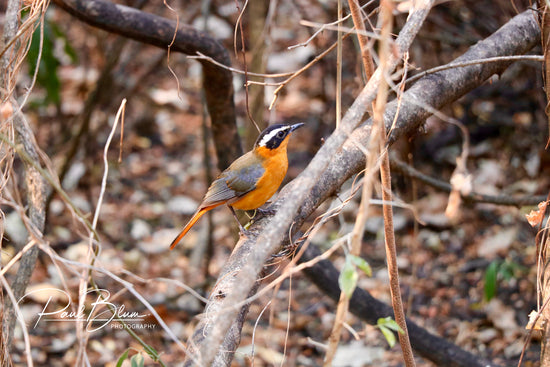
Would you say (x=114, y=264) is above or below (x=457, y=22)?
below

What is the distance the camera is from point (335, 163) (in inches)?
125

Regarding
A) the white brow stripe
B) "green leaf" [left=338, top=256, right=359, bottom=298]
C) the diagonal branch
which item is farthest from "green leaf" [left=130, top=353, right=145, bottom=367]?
the white brow stripe

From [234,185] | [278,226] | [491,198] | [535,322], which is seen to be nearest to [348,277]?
[278,226]

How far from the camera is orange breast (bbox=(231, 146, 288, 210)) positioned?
4.13 meters

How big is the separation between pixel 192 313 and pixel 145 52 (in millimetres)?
5095

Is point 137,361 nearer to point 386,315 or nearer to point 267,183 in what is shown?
point 267,183

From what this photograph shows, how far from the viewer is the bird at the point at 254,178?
409 cm

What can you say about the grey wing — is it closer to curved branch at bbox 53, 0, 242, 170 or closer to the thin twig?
curved branch at bbox 53, 0, 242, 170

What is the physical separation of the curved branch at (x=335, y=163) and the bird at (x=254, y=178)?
0.62m

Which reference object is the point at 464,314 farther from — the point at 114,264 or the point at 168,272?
the point at 114,264

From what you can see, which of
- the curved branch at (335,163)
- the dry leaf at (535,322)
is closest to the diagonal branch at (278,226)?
the curved branch at (335,163)

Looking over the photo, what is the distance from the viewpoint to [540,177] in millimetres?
6492

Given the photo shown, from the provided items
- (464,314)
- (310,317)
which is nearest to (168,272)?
(310,317)

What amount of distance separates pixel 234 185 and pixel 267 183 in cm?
22
